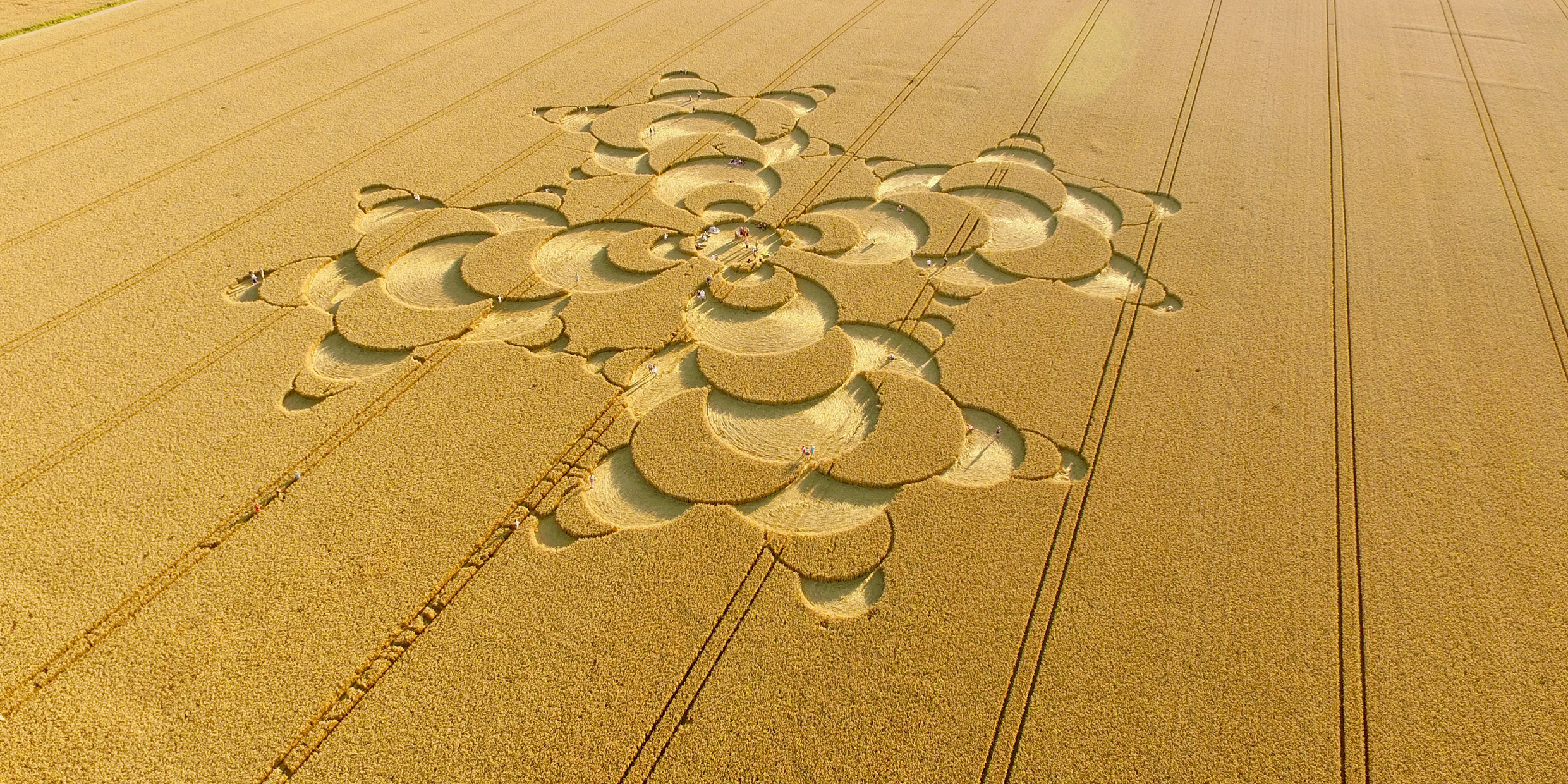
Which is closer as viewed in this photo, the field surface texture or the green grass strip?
the field surface texture

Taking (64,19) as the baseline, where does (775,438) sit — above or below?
below

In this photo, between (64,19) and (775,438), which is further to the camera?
(64,19)

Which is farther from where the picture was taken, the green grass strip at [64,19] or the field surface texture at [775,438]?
the green grass strip at [64,19]

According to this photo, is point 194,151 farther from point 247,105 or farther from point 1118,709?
point 1118,709

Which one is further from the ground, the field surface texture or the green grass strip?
the green grass strip

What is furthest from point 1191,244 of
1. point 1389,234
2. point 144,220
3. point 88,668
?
point 144,220
